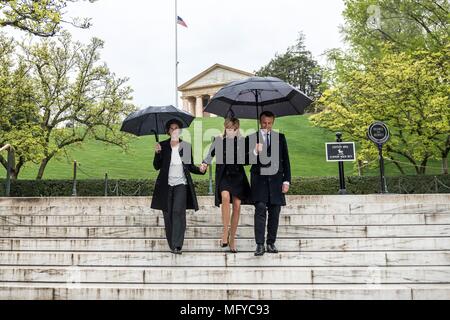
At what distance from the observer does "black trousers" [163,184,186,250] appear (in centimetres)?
612

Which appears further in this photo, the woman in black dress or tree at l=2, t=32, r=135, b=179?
tree at l=2, t=32, r=135, b=179

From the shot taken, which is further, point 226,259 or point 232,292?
point 226,259

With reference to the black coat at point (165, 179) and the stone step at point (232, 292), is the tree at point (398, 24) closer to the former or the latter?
the black coat at point (165, 179)

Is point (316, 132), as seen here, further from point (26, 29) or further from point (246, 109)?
point (246, 109)

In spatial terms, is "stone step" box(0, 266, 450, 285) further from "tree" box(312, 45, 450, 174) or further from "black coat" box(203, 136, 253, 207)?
"tree" box(312, 45, 450, 174)

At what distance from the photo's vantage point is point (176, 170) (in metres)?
6.37

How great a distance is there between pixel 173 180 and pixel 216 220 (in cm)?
155

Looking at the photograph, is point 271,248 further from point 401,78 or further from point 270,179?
point 401,78

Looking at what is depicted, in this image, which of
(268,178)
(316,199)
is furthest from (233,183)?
(316,199)

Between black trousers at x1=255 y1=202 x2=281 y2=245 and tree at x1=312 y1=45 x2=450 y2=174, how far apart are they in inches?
522

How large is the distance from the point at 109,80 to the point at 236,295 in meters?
18.0

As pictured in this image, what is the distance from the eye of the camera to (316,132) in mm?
37469

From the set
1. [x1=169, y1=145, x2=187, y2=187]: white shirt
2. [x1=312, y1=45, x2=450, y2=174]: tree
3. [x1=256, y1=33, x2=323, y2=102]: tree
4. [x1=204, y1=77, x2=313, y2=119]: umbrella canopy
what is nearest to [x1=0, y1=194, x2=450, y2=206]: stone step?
[x1=169, y1=145, x2=187, y2=187]: white shirt
